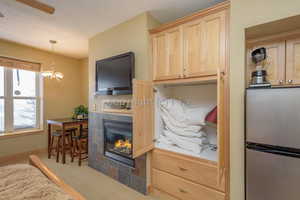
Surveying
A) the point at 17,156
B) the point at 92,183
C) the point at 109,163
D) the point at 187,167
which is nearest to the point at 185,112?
the point at 187,167

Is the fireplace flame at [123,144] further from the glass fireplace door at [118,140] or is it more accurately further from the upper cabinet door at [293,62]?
the upper cabinet door at [293,62]

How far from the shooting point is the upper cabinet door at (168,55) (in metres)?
2.02

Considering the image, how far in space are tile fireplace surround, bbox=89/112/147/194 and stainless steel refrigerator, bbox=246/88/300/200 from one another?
1.39 m

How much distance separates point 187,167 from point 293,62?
5.51 ft

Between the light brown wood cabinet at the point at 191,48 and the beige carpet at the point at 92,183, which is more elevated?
the light brown wood cabinet at the point at 191,48

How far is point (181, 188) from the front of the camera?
1913 mm

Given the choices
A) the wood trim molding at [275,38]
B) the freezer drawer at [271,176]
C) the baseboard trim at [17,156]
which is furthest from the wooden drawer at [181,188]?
the baseboard trim at [17,156]

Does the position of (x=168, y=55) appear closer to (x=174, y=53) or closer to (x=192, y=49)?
(x=174, y=53)

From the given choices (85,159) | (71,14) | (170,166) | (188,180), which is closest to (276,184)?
(188,180)

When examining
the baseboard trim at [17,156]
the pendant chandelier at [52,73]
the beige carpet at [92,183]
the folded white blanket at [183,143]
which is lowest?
the beige carpet at [92,183]

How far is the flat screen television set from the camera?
2.38 metres

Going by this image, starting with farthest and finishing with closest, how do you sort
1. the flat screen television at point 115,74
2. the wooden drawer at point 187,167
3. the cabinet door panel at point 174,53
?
the flat screen television at point 115,74
the cabinet door panel at point 174,53
the wooden drawer at point 187,167

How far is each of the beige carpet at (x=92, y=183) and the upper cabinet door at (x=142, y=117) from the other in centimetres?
80

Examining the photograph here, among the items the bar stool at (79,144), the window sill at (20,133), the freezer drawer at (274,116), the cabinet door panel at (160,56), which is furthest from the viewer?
the window sill at (20,133)
